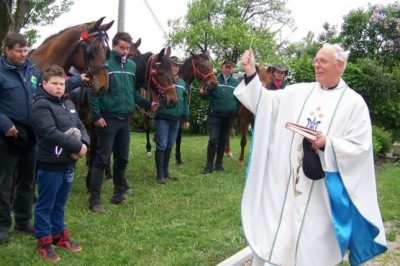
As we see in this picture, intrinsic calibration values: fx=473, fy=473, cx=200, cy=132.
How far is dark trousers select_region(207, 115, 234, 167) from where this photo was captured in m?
8.85

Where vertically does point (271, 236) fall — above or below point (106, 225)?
above

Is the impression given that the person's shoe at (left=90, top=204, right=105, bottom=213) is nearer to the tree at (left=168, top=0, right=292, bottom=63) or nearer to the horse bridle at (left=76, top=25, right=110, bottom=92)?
the horse bridle at (left=76, top=25, right=110, bottom=92)

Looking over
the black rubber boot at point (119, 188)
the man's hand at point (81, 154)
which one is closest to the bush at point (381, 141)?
the black rubber boot at point (119, 188)

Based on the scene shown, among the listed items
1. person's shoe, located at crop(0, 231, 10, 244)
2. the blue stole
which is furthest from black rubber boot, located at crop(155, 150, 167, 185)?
the blue stole

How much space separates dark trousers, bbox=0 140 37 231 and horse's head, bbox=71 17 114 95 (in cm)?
100

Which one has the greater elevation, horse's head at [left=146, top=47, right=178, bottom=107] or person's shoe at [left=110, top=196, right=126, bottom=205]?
horse's head at [left=146, top=47, right=178, bottom=107]

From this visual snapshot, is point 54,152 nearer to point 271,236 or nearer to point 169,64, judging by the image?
point 271,236

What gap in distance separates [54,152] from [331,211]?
7.81ft

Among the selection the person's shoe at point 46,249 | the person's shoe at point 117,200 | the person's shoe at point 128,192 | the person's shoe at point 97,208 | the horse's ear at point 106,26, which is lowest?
the person's shoe at point 128,192

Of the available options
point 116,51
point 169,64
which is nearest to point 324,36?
point 169,64

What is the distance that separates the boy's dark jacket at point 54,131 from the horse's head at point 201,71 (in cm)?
460

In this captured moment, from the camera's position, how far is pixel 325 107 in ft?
11.3

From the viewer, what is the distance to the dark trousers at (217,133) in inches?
349

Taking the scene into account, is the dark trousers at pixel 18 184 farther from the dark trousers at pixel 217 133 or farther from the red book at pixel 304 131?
the dark trousers at pixel 217 133
